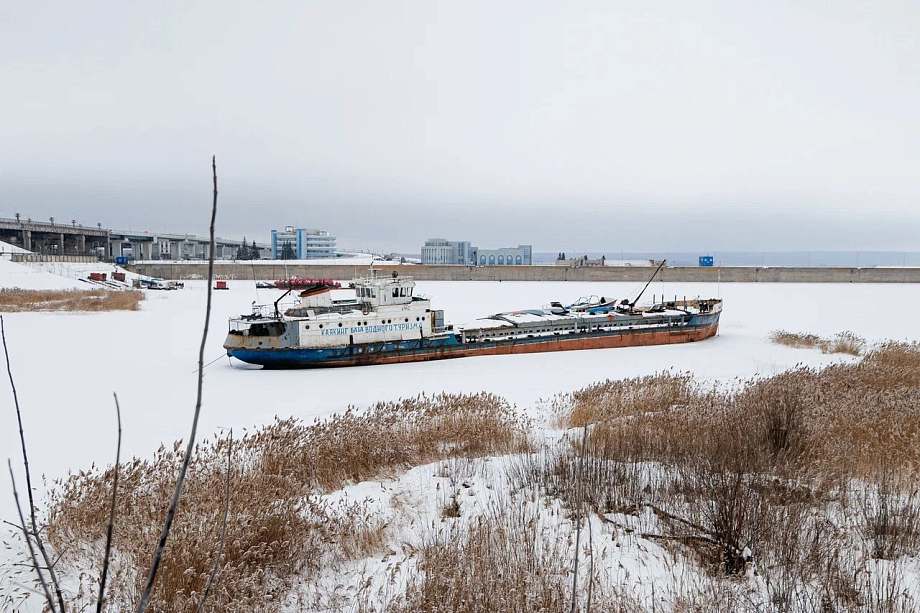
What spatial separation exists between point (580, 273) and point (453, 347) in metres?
51.4

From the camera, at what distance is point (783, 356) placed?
20.7 m

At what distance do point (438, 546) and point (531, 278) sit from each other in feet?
215

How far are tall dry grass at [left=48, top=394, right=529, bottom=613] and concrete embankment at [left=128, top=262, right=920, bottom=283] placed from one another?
61.2 meters

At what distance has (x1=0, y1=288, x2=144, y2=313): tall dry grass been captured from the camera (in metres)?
32.5

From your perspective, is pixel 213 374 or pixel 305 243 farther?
pixel 305 243

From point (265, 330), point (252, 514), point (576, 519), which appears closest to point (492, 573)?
point (576, 519)

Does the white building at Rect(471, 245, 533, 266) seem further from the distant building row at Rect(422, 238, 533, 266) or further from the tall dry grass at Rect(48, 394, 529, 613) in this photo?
the tall dry grass at Rect(48, 394, 529, 613)

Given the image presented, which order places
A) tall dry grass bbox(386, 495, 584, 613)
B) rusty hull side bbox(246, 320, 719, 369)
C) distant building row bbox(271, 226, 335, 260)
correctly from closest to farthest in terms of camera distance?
tall dry grass bbox(386, 495, 584, 613), rusty hull side bbox(246, 320, 719, 369), distant building row bbox(271, 226, 335, 260)

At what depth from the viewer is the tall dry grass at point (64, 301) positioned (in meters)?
32.5

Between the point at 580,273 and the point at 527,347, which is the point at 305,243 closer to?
the point at 580,273

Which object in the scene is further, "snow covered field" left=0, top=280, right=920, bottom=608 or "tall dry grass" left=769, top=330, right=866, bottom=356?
"tall dry grass" left=769, top=330, right=866, bottom=356

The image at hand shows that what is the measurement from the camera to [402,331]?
2178cm

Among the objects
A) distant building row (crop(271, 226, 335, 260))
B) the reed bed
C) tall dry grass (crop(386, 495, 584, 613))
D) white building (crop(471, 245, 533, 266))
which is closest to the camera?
tall dry grass (crop(386, 495, 584, 613))

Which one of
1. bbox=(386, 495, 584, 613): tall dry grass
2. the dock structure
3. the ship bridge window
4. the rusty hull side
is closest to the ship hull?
the rusty hull side
